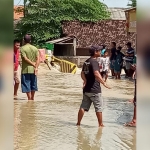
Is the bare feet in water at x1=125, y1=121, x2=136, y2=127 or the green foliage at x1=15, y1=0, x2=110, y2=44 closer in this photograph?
the bare feet in water at x1=125, y1=121, x2=136, y2=127

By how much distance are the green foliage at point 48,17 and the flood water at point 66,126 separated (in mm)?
22098

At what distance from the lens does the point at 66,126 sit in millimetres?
7828

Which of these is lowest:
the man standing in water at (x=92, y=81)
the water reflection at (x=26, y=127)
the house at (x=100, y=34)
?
the water reflection at (x=26, y=127)

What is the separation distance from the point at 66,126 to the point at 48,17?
26.7 meters

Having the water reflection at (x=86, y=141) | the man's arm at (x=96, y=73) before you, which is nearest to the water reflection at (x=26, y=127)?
the water reflection at (x=86, y=141)

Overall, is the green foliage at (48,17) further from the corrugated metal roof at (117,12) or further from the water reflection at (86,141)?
the water reflection at (86,141)

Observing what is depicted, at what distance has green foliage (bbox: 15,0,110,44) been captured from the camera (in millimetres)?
33844

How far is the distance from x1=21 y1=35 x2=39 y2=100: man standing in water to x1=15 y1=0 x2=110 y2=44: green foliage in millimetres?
23572

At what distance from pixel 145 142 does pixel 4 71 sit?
1094 millimetres

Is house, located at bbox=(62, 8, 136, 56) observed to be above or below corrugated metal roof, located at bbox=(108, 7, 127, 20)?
below

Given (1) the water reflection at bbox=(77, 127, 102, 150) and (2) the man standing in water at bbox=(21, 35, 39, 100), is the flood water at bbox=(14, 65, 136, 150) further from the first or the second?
(2) the man standing in water at bbox=(21, 35, 39, 100)

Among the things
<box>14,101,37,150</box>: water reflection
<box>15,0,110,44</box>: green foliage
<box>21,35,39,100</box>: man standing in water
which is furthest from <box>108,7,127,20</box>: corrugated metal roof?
<box>14,101,37,150</box>: water reflection

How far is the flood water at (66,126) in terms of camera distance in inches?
255

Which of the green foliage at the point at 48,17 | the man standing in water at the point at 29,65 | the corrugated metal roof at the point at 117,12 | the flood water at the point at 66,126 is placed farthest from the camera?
the corrugated metal roof at the point at 117,12
